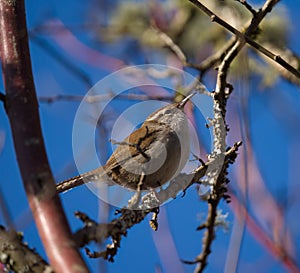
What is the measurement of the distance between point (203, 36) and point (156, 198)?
3969 mm

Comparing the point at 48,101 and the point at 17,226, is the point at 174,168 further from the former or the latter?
the point at 17,226

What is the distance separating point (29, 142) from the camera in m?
1.18

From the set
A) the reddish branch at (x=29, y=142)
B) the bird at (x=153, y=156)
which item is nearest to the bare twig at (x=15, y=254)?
the reddish branch at (x=29, y=142)

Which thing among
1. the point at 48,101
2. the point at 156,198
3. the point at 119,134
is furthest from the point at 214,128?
the point at 48,101

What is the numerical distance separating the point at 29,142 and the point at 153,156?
1.69 metres

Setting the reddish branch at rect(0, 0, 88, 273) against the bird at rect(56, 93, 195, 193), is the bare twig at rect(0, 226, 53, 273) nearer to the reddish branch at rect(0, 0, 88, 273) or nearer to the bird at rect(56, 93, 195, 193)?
the reddish branch at rect(0, 0, 88, 273)

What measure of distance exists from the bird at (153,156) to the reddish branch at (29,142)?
111 cm

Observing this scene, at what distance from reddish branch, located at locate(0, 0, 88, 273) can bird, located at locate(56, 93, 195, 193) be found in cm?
111

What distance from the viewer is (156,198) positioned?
2156 millimetres

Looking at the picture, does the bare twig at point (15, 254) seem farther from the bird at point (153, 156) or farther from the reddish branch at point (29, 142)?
the bird at point (153, 156)

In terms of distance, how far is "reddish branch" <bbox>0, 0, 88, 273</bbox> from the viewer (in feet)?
3.50

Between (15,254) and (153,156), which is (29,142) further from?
(153,156)

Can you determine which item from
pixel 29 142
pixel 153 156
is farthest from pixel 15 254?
pixel 153 156

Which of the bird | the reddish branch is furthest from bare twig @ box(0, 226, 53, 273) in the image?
the bird
